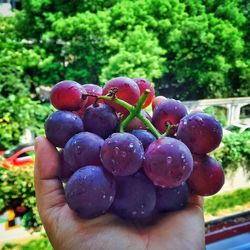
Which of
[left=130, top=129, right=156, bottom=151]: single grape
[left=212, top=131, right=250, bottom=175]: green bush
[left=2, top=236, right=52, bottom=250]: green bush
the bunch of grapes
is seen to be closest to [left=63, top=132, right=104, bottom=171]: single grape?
the bunch of grapes

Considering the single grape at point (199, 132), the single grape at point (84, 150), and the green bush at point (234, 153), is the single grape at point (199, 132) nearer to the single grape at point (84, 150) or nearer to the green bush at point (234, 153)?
the single grape at point (84, 150)

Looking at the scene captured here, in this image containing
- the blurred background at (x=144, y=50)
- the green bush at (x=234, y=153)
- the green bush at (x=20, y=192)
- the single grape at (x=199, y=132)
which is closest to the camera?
the single grape at (x=199, y=132)

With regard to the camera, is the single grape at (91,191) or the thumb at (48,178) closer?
the single grape at (91,191)

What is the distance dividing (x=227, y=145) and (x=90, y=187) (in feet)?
17.3

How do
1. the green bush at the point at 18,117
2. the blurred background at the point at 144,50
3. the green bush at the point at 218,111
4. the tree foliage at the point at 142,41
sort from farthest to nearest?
the green bush at the point at 218,111, the tree foliage at the point at 142,41, the blurred background at the point at 144,50, the green bush at the point at 18,117

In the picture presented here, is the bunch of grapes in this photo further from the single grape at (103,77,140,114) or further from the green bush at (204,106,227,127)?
the green bush at (204,106,227,127)

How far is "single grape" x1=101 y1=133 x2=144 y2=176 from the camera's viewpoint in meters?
0.89

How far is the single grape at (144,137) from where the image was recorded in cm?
99

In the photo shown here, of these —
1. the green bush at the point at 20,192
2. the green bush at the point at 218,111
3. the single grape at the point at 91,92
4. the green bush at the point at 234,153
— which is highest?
the single grape at the point at 91,92

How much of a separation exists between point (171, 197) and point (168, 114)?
26 centimetres

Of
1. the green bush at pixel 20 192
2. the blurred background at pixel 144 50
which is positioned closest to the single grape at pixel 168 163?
the green bush at pixel 20 192

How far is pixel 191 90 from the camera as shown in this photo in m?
12.9

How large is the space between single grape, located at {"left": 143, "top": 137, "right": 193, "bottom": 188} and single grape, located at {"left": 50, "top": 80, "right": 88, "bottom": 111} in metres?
0.31

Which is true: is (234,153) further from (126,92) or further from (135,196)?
(135,196)
